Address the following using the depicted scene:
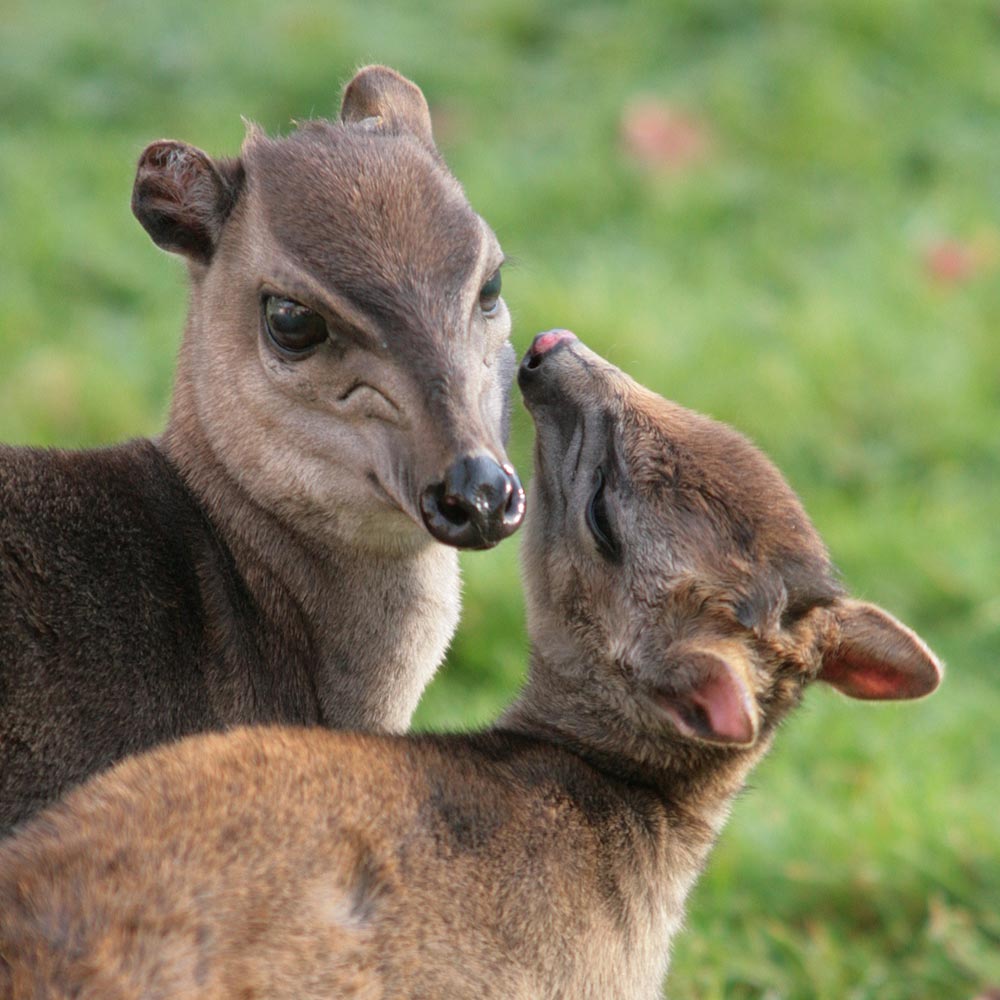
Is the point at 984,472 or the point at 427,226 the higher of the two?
the point at 984,472

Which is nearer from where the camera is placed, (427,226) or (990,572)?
(427,226)

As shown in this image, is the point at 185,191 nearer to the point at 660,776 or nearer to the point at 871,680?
the point at 660,776

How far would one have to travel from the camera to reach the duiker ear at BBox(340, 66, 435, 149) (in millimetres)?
4777

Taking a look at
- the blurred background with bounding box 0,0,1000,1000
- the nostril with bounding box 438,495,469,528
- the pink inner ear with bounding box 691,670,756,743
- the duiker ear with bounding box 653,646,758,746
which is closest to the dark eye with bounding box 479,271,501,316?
the nostril with bounding box 438,495,469,528

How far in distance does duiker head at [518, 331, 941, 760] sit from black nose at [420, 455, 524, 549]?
43 cm

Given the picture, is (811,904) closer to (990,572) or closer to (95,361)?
(990,572)

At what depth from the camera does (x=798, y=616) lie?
160 inches

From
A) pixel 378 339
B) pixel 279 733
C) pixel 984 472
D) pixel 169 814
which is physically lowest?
pixel 169 814

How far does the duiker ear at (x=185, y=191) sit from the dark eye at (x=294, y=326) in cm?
37

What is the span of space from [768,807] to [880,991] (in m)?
0.81

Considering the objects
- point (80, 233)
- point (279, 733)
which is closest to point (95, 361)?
point (80, 233)

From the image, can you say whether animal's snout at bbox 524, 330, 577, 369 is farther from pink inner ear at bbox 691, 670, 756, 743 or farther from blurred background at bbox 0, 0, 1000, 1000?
blurred background at bbox 0, 0, 1000, 1000

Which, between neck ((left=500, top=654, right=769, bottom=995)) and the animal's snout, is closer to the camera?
neck ((left=500, top=654, right=769, bottom=995))

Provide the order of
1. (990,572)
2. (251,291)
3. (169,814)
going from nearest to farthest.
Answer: (169,814) < (251,291) < (990,572)
